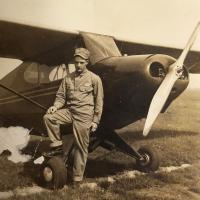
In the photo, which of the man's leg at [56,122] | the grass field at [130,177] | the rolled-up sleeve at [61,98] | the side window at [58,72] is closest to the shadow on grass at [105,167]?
the grass field at [130,177]

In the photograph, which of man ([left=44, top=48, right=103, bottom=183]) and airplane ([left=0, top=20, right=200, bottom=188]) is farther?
man ([left=44, top=48, right=103, bottom=183])

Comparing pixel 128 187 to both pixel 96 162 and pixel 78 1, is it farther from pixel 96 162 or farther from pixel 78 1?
pixel 78 1

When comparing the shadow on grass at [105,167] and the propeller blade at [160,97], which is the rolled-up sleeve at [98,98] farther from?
the shadow on grass at [105,167]

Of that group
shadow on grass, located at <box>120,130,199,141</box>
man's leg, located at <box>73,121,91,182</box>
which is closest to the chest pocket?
man's leg, located at <box>73,121,91,182</box>

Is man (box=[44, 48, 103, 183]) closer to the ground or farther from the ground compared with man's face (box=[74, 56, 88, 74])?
closer to the ground

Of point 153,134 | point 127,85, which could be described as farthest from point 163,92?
point 153,134

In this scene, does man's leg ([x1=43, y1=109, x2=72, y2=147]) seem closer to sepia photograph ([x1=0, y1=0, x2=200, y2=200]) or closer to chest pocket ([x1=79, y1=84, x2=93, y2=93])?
sepia photograph ([x1=0, y1=0, x2=200, y2=200])

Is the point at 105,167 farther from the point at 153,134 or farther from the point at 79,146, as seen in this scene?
the point at 153,134
